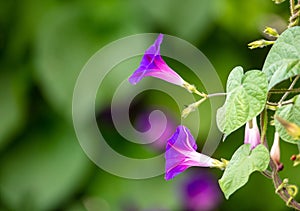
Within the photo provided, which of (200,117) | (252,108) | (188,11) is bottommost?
(200,117)

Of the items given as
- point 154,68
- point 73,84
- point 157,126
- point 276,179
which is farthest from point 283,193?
point 73,84

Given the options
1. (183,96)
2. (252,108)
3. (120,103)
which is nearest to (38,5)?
(120,103)

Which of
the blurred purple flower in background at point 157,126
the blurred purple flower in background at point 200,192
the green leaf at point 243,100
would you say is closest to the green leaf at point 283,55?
the green leaf at point 243,100

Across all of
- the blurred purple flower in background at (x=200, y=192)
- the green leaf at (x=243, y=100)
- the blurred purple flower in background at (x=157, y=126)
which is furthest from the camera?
the blurred purple flower in background at (x=200, y=192)

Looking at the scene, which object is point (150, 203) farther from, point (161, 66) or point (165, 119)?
point (161, 66)

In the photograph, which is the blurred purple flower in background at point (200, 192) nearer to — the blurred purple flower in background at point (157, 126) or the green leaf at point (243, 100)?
the blurred purple flower in background at point (157, 126)

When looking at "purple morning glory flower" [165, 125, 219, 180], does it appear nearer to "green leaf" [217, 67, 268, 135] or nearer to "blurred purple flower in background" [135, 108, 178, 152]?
"green leaf" [217, 67, 268, 135]
